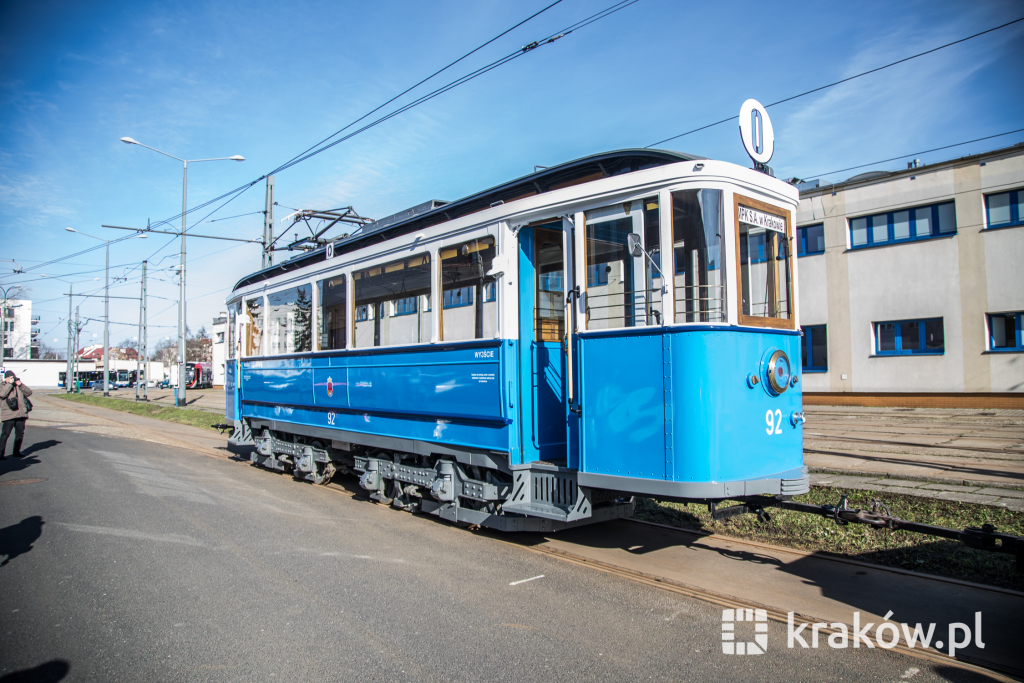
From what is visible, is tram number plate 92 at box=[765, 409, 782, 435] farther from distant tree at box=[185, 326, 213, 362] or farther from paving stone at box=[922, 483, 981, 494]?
distant tree at box=[185, 326, 213, 362]

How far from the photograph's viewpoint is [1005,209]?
18.3 m

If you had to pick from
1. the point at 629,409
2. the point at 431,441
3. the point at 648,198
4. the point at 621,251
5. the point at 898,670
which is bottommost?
the point at 898,670

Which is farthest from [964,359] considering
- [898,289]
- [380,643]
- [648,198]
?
[380,643]

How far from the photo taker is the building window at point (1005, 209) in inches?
711

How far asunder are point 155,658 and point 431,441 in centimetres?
338

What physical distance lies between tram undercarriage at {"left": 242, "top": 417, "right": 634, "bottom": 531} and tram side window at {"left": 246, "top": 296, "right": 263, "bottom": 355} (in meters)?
3.09

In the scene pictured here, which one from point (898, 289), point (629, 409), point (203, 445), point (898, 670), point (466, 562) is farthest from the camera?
point (898, 289)

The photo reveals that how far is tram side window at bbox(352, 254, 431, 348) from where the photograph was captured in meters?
7.03

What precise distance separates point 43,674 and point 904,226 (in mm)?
23120

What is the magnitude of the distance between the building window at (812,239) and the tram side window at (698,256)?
761 inches

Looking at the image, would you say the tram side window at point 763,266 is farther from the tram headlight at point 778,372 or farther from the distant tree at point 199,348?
the distant tree at point 199,348

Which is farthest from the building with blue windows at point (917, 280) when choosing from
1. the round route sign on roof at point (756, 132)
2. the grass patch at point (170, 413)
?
the grass patch at point (170, 413)

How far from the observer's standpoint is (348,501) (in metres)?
8.41

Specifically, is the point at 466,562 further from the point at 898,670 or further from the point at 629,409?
the point at 898,670
